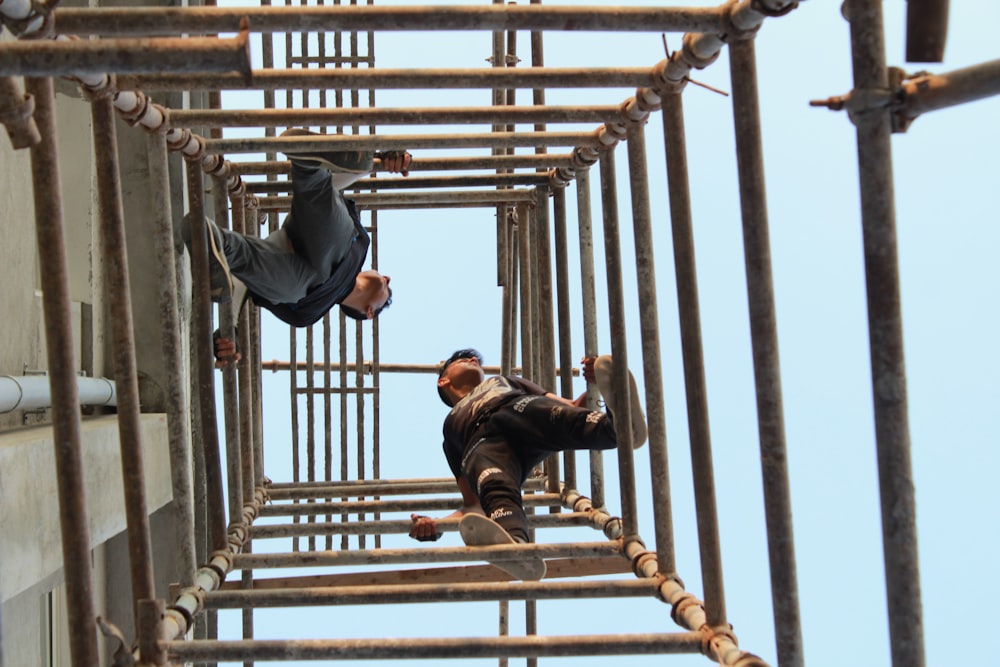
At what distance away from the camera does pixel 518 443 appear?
260 inches

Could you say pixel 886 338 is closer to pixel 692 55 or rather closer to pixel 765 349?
pixel 765 349

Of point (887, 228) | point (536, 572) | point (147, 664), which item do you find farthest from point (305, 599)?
point (887, 228)

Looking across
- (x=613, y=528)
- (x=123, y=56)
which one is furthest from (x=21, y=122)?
(x=613, y=528)

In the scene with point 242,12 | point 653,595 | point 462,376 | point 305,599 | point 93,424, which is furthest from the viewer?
point 462,376

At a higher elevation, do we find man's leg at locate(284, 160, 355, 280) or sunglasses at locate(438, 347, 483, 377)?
man's leg at locate(284, 160, 355, 280)

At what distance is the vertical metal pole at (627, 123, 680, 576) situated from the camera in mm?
5168

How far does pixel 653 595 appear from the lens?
200 inches

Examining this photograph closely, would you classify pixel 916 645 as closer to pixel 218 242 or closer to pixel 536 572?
pixel 536 572

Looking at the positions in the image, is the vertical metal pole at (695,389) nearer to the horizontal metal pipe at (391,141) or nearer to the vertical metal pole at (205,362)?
the horizontal metal pipe at (391,141)

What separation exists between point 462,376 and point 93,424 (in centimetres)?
269

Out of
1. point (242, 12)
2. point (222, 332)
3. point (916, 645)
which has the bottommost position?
point (916, 645)

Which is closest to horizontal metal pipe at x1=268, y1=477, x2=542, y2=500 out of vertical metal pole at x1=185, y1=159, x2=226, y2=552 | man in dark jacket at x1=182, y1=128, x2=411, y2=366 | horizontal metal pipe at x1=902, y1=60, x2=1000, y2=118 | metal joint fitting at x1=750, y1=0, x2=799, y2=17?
man in dark jacket at x1=182, y1=128, x2=411, y2=366

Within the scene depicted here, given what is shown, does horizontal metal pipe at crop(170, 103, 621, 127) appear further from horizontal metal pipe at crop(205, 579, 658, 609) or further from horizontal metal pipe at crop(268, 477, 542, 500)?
horizontal metal pipe at crop(268, 477, 542, 500)

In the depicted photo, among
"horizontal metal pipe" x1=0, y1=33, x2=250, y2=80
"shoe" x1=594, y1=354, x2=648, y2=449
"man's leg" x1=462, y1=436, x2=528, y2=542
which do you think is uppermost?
"horizontal metal pipe" x1=0, y1=33, x2=250, y2=80
